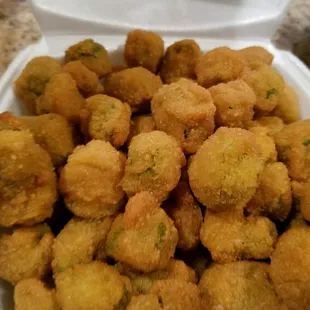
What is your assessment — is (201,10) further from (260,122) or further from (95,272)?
(95,272)

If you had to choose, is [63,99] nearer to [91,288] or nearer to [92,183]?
[92,183]

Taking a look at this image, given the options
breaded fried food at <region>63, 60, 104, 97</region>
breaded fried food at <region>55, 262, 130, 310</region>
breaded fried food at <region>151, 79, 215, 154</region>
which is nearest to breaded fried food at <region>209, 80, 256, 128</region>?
breaded fried food at <region>151, 79, 215, 154</region>

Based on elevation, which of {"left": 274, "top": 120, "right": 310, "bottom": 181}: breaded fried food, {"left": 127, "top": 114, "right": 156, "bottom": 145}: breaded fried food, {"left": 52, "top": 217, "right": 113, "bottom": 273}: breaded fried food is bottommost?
{"left": 52, "top": 217, "right": 113, "bottom": 273}: breaded fried food

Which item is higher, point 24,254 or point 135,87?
point 135,87

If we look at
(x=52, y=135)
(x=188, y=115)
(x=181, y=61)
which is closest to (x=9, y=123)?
(x=52, y=135)

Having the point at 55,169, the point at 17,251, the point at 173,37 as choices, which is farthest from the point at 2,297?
the point at 173,37

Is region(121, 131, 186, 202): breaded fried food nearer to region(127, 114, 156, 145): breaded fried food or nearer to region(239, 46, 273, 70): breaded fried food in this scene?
region(127, 114, 156, 145): breaded fried food
